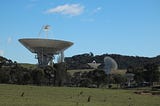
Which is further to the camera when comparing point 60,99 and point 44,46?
point 44,46

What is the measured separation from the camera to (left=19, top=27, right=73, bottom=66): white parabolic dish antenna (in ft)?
496

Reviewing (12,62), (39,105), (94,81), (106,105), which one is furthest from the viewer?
(12,62)

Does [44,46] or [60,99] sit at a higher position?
[44,46]

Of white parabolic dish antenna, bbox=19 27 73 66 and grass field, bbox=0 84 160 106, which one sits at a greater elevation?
white parabolic dish antenna, bbox=19 27 73 66

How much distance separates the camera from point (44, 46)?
155875mm

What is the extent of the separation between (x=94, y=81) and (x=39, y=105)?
134m

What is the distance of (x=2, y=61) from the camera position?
15612 cm

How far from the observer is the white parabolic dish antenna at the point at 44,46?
496 ft

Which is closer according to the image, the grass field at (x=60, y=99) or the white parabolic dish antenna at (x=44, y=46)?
the grass field at (x=60, y=99)

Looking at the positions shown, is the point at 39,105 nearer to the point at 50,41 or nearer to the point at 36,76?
the point at 36,76

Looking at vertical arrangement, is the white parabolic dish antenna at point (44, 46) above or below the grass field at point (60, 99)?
above

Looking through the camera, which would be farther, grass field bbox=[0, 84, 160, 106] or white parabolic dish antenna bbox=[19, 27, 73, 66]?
white parabolic dish antenna bbox=[19, 27, 73, 66]

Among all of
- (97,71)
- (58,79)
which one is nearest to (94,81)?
(97,71)

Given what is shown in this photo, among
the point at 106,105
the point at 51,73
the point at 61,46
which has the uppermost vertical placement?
the point at 61,46
